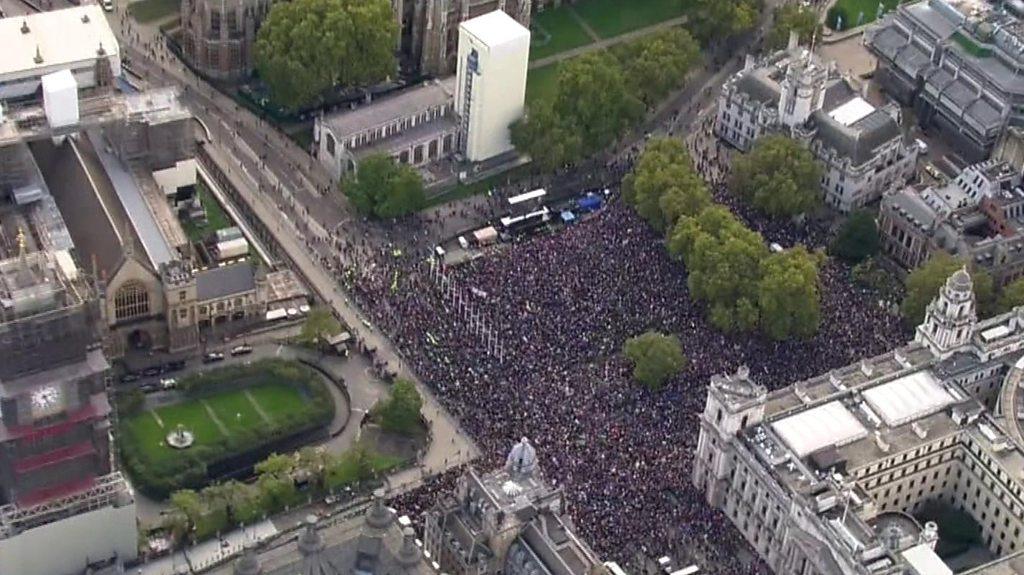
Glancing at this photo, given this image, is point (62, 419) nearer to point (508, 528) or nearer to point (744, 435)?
point (508, 528)

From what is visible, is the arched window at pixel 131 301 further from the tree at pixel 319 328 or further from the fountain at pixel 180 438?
the tree at pixel 319 328

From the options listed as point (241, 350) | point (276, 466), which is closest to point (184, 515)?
point (276, 466)

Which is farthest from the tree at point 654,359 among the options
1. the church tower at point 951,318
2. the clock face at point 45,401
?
the clock face at point 45,401

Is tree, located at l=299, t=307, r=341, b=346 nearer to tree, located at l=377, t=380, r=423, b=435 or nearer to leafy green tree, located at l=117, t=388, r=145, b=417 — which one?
tree, located at l=377, t=380, r=423, b=435

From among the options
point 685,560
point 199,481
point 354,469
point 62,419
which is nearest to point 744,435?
point 685,560

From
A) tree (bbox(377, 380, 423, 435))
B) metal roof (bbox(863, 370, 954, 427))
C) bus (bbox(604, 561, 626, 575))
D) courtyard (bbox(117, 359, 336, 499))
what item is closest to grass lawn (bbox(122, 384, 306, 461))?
courtyard (bbox(117, 359, 336, 499))

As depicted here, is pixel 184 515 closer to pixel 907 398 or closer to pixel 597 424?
pixel 597 424
